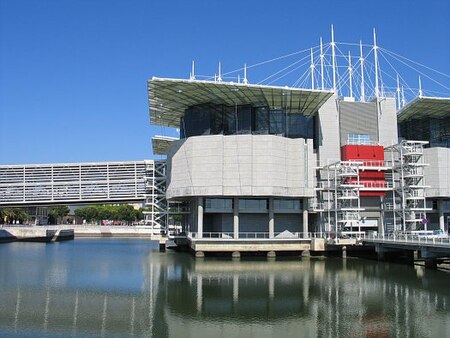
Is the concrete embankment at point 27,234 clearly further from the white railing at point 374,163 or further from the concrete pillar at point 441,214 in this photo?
the concrete pillar at point 441,214

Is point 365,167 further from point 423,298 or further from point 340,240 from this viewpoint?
point 423,298

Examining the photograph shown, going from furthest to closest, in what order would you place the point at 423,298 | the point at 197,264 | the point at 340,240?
the point at 340,240, the point at 197,264, the point at 423,298

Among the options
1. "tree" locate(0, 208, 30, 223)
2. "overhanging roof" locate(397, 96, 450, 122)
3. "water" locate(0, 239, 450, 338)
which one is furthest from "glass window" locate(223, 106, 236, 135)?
"tree" locate(0, 208, 30, 223)

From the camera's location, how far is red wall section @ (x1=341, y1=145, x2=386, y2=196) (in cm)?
7850

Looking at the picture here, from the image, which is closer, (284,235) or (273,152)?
(273,152)

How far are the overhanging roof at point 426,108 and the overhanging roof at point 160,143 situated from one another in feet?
140

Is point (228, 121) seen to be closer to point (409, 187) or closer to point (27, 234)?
point (409, 187)

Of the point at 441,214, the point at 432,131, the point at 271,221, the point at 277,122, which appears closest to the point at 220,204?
the point at 271,221

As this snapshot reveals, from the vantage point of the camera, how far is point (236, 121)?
260 feet

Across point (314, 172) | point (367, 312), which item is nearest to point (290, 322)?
point (367, 312)

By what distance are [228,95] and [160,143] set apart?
32.9 m

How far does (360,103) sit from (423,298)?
5277cm

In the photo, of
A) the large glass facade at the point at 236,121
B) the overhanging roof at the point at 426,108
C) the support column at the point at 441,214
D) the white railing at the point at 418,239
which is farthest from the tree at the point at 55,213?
the white railing at the point at 418,239

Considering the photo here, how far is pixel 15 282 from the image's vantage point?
44812 mm
